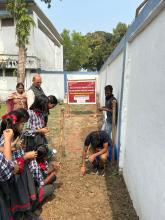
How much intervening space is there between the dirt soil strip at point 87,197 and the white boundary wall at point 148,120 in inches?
9.4

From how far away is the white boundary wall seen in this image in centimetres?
241

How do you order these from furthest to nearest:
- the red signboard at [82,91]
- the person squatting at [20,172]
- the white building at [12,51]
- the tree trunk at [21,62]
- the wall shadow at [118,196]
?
the white building at [12,51] → the tree trunk at [21,62] → the red signboard at [82,91] → the wall shadow at [118,196] → the person squatting at [20,172]

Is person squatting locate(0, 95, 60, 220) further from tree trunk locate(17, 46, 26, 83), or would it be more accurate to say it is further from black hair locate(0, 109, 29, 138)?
tree trunk locate(17, 46, 26, 83)

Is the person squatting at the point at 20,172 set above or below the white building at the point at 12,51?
below

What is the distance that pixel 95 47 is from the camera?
41156 mm

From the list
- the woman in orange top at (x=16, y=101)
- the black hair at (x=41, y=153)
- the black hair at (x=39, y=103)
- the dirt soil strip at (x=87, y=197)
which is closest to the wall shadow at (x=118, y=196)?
the dirt soil strip at (x=87, y=197)

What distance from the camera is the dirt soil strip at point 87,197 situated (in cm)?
357

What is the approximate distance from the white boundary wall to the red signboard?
6624mm

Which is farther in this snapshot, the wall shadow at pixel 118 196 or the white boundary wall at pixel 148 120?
the wall shadow at pixel 118 196

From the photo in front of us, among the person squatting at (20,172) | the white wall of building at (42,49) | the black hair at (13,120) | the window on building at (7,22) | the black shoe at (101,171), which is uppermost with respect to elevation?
the window on building at (7,22)

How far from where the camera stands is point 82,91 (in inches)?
436

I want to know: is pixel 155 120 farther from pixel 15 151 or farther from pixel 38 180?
pixel 38 180

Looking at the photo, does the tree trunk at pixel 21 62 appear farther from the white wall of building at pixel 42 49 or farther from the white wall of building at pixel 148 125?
the white wall of building at pixel 148 125

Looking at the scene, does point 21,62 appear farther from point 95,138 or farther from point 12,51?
point 95,138
